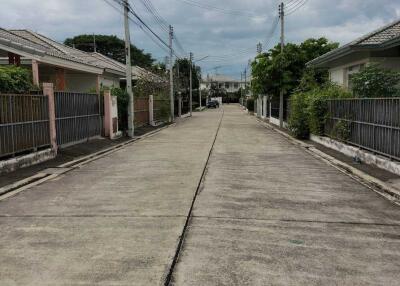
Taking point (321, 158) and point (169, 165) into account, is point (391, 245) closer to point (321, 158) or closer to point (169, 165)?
point (169, 165)

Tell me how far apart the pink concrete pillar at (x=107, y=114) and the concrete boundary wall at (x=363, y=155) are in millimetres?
9481

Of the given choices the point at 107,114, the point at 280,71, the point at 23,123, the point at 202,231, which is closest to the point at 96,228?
the point at 202,231

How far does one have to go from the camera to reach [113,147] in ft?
60.6

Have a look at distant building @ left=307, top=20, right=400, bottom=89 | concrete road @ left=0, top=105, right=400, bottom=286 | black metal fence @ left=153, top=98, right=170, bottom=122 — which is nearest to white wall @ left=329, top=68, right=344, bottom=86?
distant building @ left=307, top=20, right=400, bottom=89

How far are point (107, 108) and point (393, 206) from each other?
51.2 feet

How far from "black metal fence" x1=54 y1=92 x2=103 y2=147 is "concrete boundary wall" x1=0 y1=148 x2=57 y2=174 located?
1.65m

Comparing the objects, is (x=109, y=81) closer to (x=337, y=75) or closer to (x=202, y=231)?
(x=337, y=75)

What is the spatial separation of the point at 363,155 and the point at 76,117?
34.0ft

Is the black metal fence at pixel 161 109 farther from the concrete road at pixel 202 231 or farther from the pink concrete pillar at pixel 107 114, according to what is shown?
the concrete road at pixel 202 231

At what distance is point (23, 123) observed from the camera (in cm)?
1265

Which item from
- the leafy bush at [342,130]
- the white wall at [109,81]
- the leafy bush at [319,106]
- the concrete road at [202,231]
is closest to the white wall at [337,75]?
the leafy bush at [319,106]

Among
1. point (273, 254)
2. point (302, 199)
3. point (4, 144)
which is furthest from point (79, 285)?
point (4, 144)

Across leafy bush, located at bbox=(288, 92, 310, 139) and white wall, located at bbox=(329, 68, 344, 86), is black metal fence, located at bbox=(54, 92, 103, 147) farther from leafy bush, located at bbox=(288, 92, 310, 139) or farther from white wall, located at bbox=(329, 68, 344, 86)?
white wall, located at bbox=(329, 68, 344, 86)

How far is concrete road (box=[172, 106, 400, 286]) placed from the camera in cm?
481
